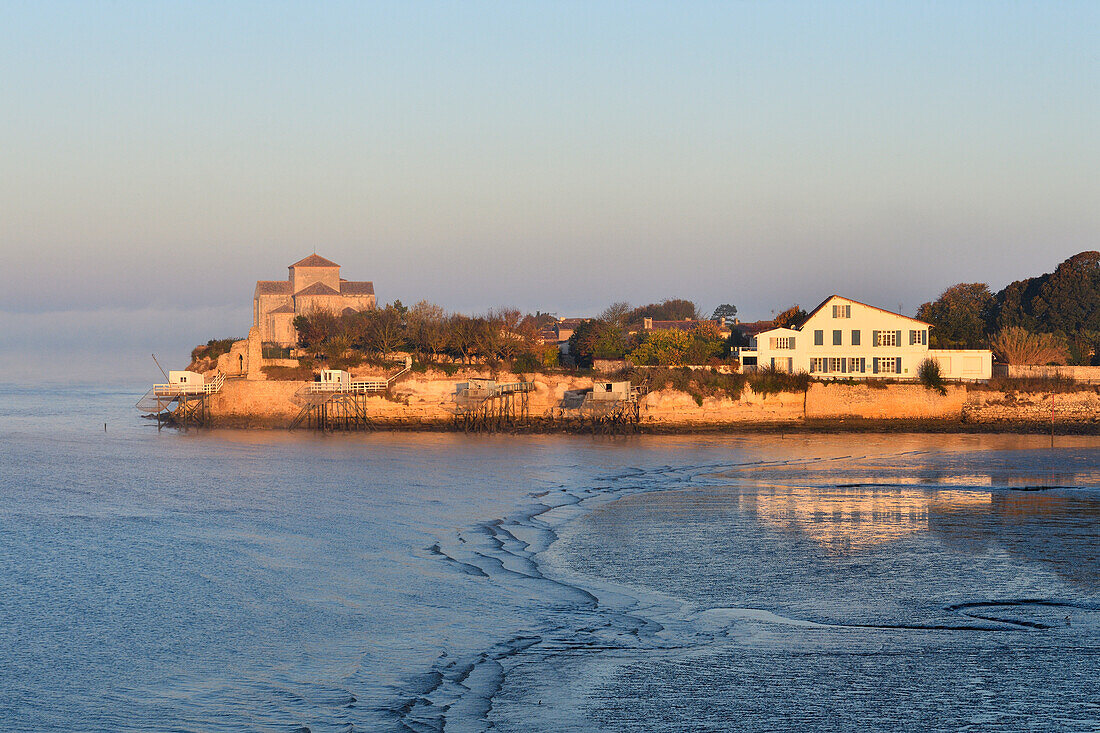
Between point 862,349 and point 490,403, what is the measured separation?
65.6 ft

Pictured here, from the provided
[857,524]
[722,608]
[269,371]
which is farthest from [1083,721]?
→ [269,371]

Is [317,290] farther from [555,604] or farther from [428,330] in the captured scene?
[555,604]

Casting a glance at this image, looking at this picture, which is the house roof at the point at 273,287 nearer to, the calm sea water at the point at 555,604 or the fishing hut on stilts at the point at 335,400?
the fishing hut on stilts at the point at 335,400

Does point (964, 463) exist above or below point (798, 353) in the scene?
below

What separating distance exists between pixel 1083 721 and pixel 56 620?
11.6 meters

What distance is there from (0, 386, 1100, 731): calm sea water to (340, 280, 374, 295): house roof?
55423 millimetres

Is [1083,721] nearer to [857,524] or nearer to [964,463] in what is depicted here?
[857,524]

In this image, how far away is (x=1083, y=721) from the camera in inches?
335

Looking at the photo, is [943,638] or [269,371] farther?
[269,371]

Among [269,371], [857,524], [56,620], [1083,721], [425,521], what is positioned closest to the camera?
[1083,721]

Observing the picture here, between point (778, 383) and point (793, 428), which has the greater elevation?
point (778, 383)

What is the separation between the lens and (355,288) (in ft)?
274

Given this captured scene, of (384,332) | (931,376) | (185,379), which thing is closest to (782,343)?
(931,376)

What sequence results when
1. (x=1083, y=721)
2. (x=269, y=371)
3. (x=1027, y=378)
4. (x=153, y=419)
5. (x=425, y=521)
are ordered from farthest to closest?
(x=153, y=419) < (x=269, y=371) < (x=1027, y=378) < (x=425, y=521) < (x=1083, y=721)
